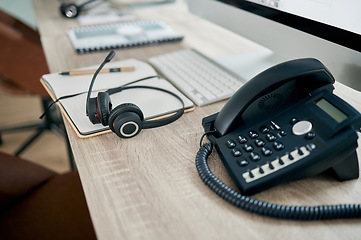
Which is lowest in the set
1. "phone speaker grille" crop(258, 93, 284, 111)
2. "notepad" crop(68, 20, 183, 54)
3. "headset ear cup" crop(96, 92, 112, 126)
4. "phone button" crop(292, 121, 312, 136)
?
"notepad" crop(68, 20, 183, 54)

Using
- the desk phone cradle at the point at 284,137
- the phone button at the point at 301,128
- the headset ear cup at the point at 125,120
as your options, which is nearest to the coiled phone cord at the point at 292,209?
the desk phone cradle at the point at 284,137

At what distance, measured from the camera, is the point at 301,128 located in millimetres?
495

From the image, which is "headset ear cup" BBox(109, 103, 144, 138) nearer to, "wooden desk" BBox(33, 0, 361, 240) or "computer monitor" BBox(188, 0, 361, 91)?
"wooden desk" BBox(33, 0, 361, 240)

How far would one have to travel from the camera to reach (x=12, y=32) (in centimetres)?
140

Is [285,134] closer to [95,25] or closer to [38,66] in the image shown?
[95,25]

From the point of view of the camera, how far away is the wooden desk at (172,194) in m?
0.42

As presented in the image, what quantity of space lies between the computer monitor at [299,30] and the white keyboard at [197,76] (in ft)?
0.22

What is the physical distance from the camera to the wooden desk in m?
0.42

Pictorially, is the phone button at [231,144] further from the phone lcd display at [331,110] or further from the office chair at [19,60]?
the office chair at [19,60]

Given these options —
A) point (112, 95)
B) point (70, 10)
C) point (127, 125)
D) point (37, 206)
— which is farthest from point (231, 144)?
point (70, 10)

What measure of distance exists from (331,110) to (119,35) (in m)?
0.80

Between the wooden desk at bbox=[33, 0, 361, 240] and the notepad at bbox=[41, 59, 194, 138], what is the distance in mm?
23

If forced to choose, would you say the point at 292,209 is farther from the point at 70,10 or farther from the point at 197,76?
the point at 70,10

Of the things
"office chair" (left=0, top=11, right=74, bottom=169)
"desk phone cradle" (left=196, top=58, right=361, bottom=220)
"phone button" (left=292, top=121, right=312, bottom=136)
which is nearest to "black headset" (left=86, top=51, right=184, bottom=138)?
"desk phone cradle" (left=196, top=58, right=361, bottom=220)
